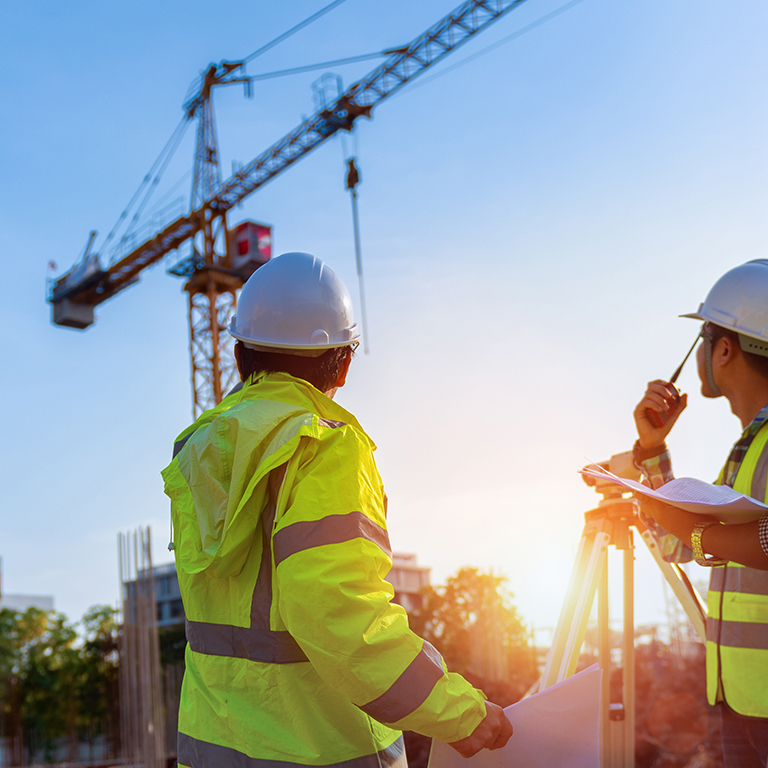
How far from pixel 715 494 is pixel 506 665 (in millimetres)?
15410

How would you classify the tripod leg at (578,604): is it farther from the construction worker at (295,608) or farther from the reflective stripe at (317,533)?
the reflective stripe at (317,533)

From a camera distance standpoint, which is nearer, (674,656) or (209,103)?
(674,656)

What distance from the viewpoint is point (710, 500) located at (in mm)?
1928

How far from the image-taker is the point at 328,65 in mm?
28766

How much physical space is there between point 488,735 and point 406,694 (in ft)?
0.89

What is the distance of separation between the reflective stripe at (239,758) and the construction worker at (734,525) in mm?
981

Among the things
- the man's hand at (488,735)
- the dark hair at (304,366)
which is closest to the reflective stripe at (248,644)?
the man's hand at (488,735)

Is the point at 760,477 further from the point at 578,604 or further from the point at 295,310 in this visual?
the point at 295,310

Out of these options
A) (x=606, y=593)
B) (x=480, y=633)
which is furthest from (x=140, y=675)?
(x=606, y=593)

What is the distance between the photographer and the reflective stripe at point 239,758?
177cm

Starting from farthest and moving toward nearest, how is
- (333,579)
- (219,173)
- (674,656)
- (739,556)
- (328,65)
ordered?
(219,173)
(328,65)
(674,656)
(739,556)
(333,579)

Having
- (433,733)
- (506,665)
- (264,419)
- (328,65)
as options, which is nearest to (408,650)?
(433,733)

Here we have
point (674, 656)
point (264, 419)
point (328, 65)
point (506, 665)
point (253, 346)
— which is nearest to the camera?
point (264, 419)

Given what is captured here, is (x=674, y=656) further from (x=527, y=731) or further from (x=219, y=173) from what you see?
(x=219, y=173)
